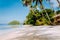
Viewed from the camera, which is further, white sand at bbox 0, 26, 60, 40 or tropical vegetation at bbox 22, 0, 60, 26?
tropical vegetation at bbox 22, 0, 60, 26

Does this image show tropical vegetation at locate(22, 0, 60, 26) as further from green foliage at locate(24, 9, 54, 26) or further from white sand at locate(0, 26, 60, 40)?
white sand at locate(0, 26, 60, 40)

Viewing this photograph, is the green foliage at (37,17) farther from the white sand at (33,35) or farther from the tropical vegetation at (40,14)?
the white sand at (33,35)

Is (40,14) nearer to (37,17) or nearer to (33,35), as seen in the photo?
(37,17)

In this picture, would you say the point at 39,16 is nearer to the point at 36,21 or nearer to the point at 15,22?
the point at 36,21

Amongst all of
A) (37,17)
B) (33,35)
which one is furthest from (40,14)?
(33,35)

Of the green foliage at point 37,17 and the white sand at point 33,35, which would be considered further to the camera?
the green foliage at point 37,17

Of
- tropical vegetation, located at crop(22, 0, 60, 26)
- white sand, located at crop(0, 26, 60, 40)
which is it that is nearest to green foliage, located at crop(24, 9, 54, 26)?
tropical vegetation, located at crop(22, 0, 60, 26)

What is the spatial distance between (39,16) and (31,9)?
6.19 ft

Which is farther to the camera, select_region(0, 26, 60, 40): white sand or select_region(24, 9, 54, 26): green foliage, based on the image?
select_region(24, 9, 54, 26): green foliage

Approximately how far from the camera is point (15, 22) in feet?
142

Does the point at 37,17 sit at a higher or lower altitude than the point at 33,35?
higher

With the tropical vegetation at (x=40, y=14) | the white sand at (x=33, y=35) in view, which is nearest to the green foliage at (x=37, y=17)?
the tropical vegetation at (x=40, y=14)

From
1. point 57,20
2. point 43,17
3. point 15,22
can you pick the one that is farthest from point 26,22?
point 15,22

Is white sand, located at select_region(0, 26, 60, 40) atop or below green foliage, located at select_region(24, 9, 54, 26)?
below
